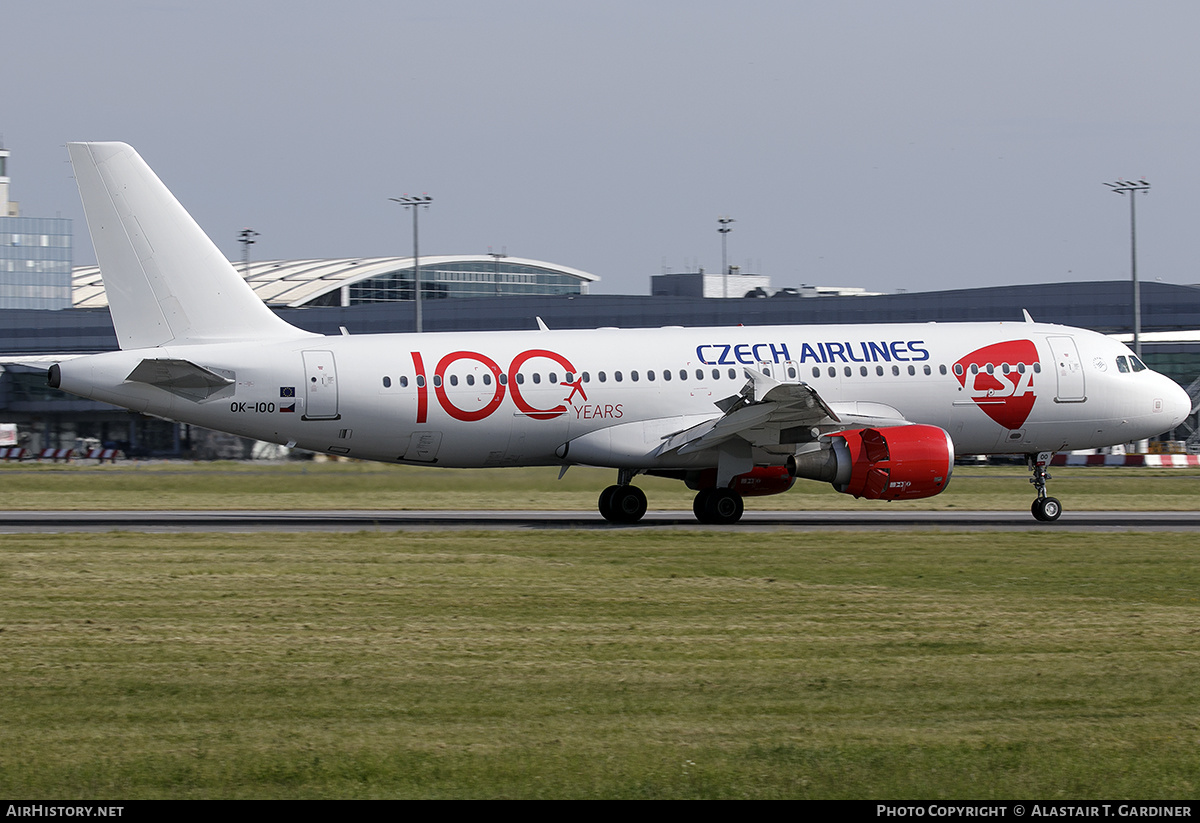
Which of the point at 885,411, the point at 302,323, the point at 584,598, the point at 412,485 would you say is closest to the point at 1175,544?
the point at 885,411

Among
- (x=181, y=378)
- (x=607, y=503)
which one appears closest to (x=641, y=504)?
(x=607, y=503)

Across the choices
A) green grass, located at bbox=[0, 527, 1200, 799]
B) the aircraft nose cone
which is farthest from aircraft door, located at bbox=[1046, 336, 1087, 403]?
green grass, located at bbox=[0, 527, 1200, 799]

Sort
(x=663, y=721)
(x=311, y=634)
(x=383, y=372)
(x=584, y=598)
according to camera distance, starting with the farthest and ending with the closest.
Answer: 1. (x=383, y=372)
2. (x=584, y=598)
3. (x=311, y=634)
4. (x=663, y=721)

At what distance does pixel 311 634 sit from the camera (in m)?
15.3

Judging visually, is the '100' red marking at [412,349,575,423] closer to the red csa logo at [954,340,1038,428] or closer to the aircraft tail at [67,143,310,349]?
the aircraft tail at [67,143,310,349]

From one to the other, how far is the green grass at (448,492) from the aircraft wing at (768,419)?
389 cm

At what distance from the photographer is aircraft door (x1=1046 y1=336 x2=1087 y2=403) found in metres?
31.5

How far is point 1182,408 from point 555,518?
16.0 meters

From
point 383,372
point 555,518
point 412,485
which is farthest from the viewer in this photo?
point 412,485

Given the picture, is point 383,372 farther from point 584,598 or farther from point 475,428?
point 584,598

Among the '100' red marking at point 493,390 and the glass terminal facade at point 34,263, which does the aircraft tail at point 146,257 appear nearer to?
the '100' red marking at point 493,390

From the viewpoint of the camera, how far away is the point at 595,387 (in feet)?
97.8

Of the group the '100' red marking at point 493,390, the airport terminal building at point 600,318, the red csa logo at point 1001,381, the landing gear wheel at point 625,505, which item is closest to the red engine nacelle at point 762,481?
the landing gear wheel at point 625,505

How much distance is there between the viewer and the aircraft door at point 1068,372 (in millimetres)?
31516
